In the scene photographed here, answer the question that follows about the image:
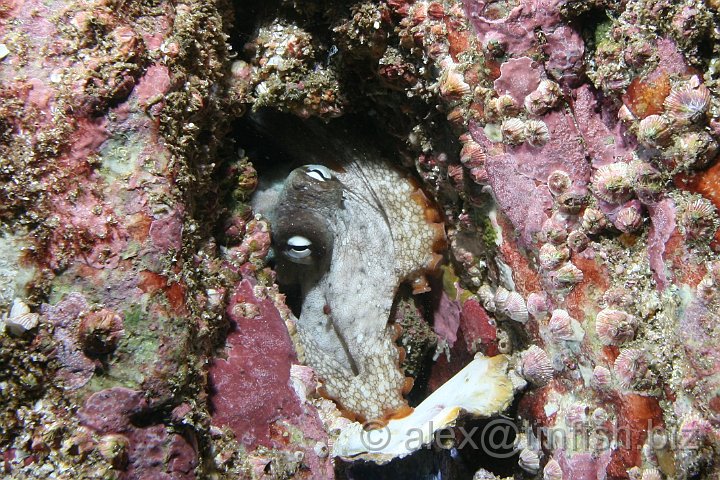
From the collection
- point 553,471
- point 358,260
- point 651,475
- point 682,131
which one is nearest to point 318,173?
point 358,260

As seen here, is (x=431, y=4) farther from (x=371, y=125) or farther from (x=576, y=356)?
(x=576, y=356)

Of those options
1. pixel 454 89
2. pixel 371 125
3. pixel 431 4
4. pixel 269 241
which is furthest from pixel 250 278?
pixel 431 4

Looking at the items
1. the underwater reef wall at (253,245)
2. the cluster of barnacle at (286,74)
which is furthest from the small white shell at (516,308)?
the cluster of barnacle at (286,74)

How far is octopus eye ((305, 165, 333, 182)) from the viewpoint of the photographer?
285cm

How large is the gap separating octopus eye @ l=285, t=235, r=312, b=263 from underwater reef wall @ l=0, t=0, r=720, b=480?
1.20 feet

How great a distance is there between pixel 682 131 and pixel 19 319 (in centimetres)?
232

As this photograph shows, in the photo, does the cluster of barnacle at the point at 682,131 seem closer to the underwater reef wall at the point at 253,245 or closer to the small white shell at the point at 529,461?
the underwater reef wall at the point at 253,245

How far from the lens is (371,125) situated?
9.89ft

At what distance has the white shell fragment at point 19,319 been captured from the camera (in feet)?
5.26

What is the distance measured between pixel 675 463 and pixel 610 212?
925mm

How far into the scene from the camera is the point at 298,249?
2965mm

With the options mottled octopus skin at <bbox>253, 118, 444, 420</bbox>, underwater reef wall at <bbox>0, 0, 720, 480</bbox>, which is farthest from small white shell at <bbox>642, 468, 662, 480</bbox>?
mottled octopus skin at <bbox>253, 118, 444, 420</bbox>

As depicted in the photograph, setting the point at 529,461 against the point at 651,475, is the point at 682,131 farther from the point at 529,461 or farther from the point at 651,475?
the point at 529,461

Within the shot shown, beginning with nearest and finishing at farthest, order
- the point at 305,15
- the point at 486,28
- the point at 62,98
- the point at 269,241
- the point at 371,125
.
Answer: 1. the point at 62,98
2. the point at 486,28
3. the point at 305,15
4. the point at 269,241
5. the point at 371,125
